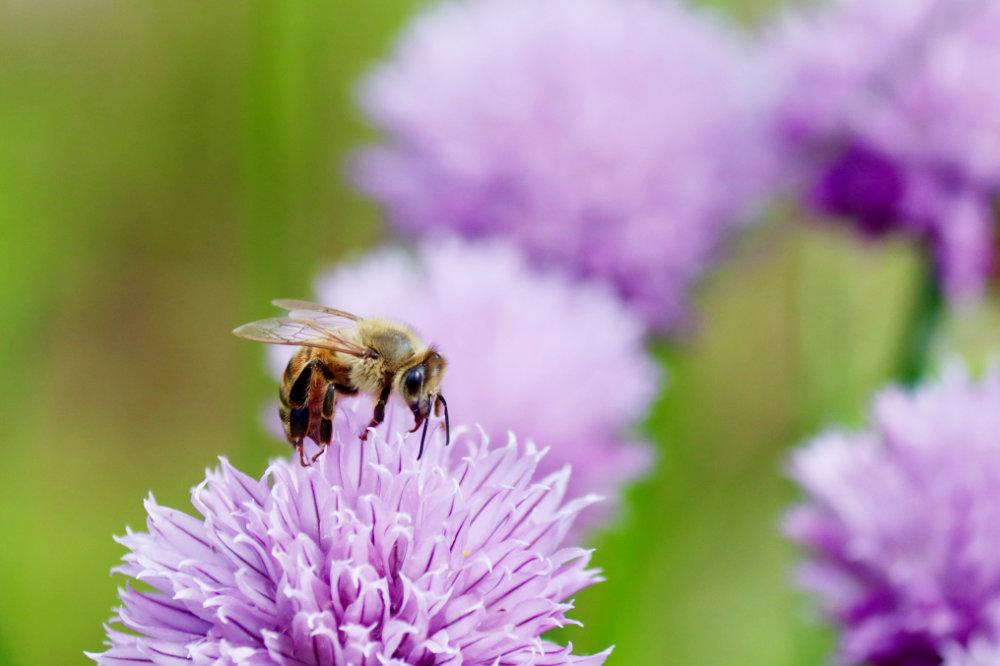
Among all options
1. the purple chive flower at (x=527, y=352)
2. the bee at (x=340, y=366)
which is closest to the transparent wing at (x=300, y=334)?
the bee at (x=340, y=366)

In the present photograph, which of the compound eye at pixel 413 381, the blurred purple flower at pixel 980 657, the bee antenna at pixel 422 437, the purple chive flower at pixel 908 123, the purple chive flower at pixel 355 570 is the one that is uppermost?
the purple chive flower at pixel 908 123

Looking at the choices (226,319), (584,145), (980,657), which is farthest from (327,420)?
(226,319)

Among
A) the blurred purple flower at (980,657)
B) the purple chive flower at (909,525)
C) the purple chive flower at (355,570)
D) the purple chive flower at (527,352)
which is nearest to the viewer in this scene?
the purple chive flower at (355,570)

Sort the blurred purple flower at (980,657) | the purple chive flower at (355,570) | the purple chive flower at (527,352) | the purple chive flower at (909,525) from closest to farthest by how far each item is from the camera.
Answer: the purple chive flower at (355,570)
the blurred purple flower at (980,657)
the purple chive flower at (909,525)
the purple chive flower at (527,352)

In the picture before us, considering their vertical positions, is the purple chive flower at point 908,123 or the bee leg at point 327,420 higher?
the purple chive flower at point 908,123

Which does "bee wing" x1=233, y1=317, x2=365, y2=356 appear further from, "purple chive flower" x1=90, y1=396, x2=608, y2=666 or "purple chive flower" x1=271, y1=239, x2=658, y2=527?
"purple chive flower" x1=271, y1=239, x2=658, y2=527

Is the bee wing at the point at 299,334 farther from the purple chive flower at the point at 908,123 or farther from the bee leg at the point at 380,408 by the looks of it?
the purple chive flower at the point at 908,123

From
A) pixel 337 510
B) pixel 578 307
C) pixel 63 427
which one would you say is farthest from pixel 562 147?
pixel 63 427
